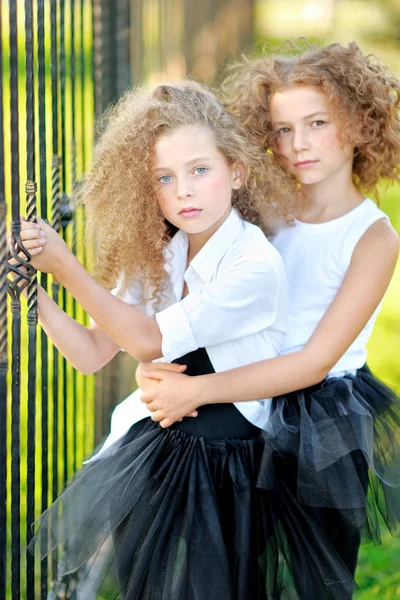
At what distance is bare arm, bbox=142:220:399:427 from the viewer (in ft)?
6.26

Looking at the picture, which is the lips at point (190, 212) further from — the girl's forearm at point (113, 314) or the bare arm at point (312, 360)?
the bare arm at point (312, 360)

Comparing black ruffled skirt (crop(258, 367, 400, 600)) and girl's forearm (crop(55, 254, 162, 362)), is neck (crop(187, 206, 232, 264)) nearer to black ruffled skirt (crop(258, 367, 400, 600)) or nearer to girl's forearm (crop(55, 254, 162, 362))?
girl's forearm (crop(55, 254, 162, 362))

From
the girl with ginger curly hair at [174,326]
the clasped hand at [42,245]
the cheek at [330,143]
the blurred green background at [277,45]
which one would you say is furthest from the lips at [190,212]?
the blurred green background at [277,45]

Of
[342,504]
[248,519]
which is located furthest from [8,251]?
[342,504]

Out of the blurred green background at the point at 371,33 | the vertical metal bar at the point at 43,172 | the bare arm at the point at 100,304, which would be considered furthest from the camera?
the blurred green background at the point at 371,33

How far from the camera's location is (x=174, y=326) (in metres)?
1.84

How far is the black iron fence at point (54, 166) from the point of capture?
1627mm

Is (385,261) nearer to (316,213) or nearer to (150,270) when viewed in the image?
(316,213)

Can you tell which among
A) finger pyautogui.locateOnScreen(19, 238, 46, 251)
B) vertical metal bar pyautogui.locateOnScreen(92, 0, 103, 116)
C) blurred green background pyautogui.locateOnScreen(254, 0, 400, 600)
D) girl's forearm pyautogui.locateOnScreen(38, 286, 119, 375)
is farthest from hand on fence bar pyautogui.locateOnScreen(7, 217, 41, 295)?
blurred green background pyautogui.locateOnScreen(254, 0, 400, 600)

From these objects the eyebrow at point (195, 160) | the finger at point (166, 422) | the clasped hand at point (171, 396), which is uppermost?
the eyebrow at point (195, 160)

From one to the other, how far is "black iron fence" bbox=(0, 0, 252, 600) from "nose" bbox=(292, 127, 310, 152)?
22.9 inches

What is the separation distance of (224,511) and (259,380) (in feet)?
0.96

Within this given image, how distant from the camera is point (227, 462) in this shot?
1.89 meters

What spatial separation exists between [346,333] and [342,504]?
385 millimetres
